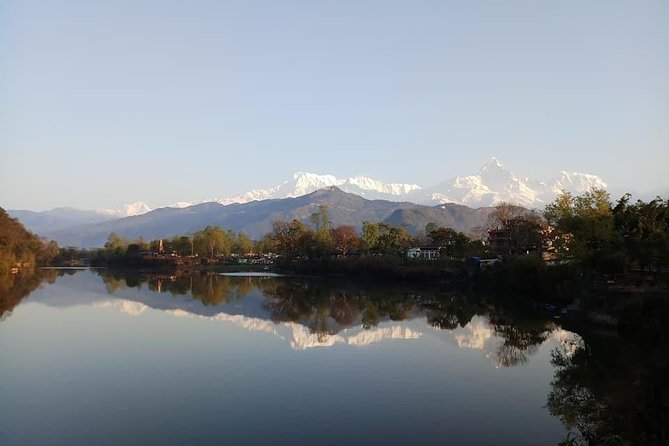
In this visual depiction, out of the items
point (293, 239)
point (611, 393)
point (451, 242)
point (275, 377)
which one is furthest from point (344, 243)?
point (611, 393)

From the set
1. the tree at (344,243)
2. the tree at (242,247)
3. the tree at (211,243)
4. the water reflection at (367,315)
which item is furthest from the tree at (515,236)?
the tree at (242,247)

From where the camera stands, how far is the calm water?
46.3ft

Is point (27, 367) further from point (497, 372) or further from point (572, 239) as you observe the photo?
point (572, 239)

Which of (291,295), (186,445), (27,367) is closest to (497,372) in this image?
(186,445)

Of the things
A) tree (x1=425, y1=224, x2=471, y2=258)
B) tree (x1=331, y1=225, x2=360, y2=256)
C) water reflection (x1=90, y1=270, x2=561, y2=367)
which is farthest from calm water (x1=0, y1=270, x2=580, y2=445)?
tree (x1=331, y1=225, x2=360, y2=256)

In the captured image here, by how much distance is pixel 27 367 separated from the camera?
20.9m

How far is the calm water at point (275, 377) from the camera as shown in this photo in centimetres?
1411

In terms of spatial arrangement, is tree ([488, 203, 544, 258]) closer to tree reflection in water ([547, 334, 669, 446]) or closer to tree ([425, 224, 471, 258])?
tree ([425, 224, 471, 258])

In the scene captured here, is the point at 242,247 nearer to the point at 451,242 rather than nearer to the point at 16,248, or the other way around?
the point at 16,248

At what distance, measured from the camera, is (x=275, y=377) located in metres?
20.0

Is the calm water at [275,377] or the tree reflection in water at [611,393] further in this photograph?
the calm water at [275,377]

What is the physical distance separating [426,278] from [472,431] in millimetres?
54654

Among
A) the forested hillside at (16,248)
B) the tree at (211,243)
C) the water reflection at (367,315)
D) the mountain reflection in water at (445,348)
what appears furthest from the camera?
the tree at (211,243)

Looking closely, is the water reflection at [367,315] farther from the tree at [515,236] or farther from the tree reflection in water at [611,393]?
the tree at [515,236]
